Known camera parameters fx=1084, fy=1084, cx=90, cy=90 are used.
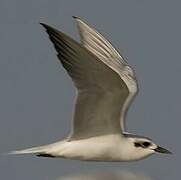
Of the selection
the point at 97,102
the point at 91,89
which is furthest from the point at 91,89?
the point at 97,102

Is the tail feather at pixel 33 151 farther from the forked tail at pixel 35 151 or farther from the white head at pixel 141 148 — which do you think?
the white head at pixel 141 148

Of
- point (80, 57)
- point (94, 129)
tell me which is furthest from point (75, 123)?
point (80, 57)

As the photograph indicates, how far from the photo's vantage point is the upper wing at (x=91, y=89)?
6.56 metres

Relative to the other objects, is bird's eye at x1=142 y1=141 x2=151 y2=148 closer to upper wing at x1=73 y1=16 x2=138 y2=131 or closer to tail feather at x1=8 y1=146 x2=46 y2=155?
upper wing at x1=73 y1=16 x2=138 y2=131

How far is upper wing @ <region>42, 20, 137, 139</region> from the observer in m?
6.56

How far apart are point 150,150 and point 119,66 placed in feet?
2.04

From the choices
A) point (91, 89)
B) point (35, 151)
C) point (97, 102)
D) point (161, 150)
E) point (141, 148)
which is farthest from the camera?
point (161, 150)

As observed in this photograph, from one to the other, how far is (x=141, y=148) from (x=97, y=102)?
2.10ft

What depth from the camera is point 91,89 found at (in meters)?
6.86

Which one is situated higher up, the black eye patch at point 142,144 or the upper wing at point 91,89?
the upper wing at point 91,89

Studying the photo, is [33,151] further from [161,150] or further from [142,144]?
[161,150]

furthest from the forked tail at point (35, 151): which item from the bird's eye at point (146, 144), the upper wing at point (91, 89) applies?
the bird's eye at point (146, 144)

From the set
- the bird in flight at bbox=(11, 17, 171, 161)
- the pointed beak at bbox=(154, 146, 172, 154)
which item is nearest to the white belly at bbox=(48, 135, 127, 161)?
the bird in flight at bbox=(11, 17, 171, 161)

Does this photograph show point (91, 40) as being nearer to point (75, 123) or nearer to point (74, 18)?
point (74, 18)
